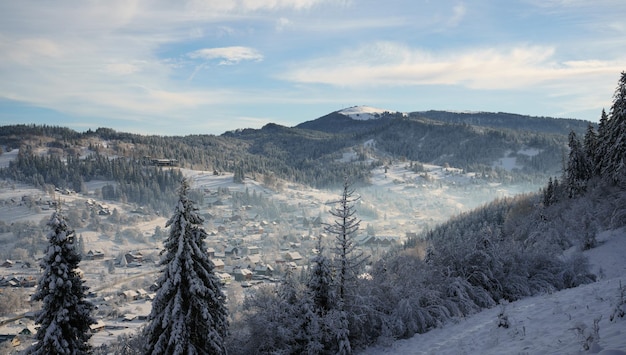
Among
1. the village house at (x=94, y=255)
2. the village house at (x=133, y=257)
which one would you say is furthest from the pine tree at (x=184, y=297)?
the village house at (x=94, y=255)

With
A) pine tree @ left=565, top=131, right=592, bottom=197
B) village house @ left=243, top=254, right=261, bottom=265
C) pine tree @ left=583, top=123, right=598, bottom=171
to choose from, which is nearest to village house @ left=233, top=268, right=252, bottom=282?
village house @ left=243, top=254, right=261, bottom=265

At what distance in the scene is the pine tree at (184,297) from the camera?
15719 millimetres

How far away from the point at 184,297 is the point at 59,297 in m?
5.61

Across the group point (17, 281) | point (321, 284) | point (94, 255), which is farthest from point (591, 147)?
point (94, 255)

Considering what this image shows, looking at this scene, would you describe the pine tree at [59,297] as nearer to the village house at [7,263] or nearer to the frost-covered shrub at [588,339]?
the frost-covered shrub at [588,339]

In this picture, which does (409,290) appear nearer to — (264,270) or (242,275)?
(242,275)

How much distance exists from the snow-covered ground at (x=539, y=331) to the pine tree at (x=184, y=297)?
7.56 meters

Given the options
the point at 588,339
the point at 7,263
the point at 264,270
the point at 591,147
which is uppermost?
the point at 591,147

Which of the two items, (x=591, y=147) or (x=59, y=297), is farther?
(x=591, y=147)

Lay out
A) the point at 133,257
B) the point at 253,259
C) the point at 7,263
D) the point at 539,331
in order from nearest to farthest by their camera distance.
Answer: the point at 539,331, the point at 7,263, the point at 133,257, the point at 253,259

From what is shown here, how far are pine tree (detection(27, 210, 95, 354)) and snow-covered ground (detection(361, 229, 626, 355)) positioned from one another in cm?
1330

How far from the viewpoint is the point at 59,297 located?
16.6 m

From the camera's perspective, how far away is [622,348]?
784 centimetres

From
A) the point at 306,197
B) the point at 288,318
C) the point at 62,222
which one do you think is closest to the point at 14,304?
the point at 62,222
